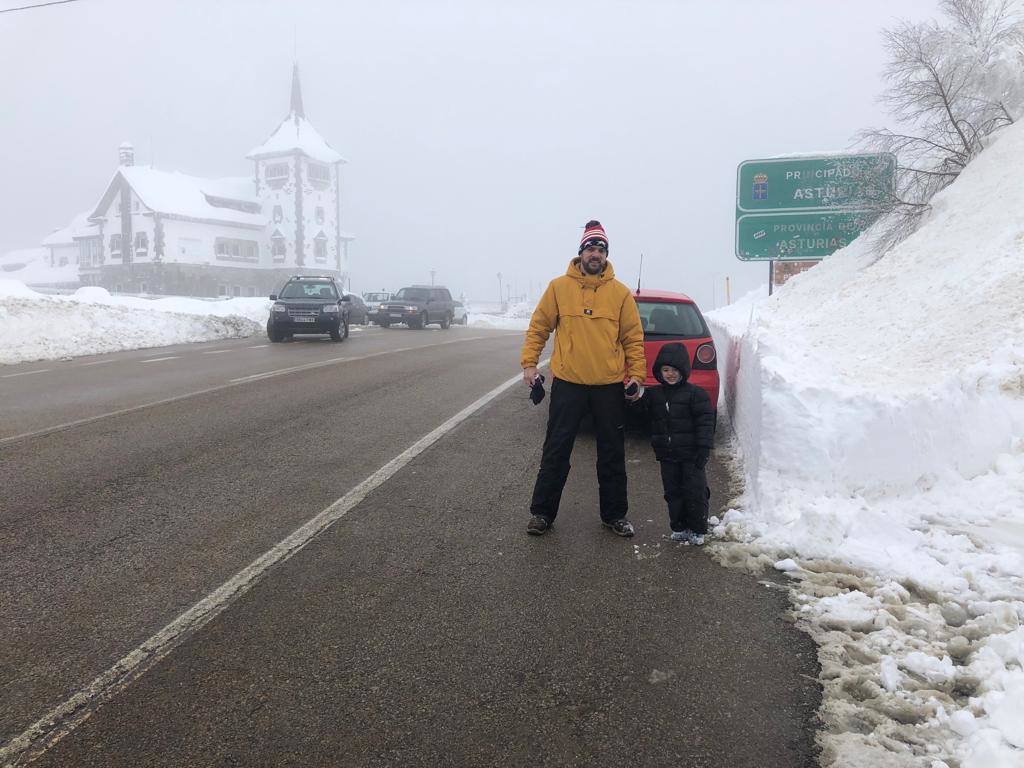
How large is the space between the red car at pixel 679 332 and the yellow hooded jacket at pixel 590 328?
2088mm

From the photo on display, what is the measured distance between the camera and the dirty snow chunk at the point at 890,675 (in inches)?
107

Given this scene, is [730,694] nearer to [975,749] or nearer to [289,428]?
[975,749]

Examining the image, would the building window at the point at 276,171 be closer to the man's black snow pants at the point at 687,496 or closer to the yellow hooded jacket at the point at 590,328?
the yellow hooded jacket at the point at 590,328

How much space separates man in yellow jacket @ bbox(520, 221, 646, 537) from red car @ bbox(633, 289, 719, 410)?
2130mm

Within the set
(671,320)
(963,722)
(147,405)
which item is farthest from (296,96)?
(963,722)

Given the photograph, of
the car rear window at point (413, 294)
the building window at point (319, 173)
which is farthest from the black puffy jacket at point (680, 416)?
the building window at point (319, 173)

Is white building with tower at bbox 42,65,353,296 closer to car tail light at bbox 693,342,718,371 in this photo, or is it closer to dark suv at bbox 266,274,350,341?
dark suv at bbox 266,274,350,341

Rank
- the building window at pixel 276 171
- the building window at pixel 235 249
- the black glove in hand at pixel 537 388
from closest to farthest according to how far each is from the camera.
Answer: the black glove in hand at pixel 537 388 → the building window at pixel 235 249 → the building window at pixel 276 171

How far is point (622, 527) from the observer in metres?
4.61

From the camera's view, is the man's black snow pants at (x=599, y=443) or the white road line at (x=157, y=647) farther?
the man's black snow pants at (x=599, y=443)

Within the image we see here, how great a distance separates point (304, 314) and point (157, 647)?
17175 millimetres

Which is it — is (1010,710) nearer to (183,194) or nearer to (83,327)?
(83,327)

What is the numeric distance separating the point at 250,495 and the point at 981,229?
34.2 ft

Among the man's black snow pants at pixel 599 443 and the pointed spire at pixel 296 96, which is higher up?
the pointed spire at pixel 296 96
